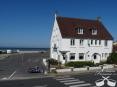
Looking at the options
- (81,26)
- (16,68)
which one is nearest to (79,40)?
(81,26)

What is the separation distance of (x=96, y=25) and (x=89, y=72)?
2037 cm

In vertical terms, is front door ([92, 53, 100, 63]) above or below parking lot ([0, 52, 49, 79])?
above

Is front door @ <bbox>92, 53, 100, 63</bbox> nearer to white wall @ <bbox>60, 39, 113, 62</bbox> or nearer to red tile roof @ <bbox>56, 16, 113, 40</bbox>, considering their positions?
white wall @ <bbox>60, 39, 113, 62</bbox>

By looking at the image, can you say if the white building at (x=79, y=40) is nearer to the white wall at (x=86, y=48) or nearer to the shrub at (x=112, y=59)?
Result: the white wall at (x=86, y=48)

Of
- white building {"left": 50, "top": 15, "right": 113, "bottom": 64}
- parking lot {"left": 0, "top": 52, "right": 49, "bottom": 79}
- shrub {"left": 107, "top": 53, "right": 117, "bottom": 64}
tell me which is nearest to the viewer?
parking lot {"left": 0, "top": 52, "right": 49, "bottom": 79}

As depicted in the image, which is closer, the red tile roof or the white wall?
the white wall

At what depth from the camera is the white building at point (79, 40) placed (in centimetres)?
5528

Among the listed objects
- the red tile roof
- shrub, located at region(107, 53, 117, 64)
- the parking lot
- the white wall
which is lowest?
the parking lot

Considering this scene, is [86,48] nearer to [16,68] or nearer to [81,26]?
[81,26]

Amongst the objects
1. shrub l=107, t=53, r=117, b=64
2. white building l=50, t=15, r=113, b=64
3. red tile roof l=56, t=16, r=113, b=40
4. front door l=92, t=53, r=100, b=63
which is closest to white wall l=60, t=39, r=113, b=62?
white building l=50, t=15, r=113, b=64

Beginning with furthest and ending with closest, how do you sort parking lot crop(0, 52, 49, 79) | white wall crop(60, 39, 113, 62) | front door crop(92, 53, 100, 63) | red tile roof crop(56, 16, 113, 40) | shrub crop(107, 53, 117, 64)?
front door crop(92, 53, 100, 63)
red tile roof crop(56, 16, 113, 40)
shrub crop(107, 53, 117, 64)
white wall crop(60, 39, 113, 62)
parking lot crop(0, 52, 49, 79)

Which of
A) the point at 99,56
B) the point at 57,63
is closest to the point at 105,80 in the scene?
the point at 57,63

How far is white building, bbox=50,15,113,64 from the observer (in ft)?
181

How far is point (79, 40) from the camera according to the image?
185ft
